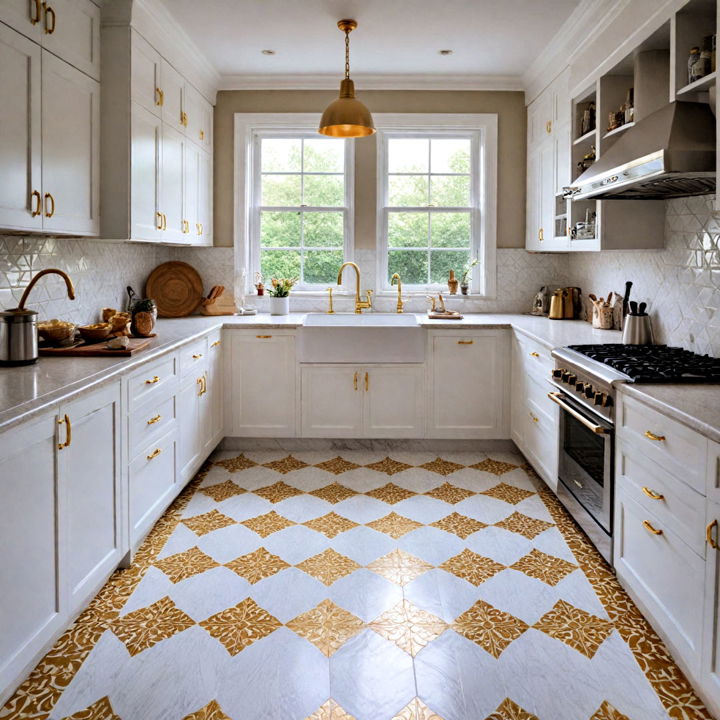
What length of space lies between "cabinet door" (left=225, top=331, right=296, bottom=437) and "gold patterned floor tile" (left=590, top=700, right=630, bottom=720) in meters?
2.88

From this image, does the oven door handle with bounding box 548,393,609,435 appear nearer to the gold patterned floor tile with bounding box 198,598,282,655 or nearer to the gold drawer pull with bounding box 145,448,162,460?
the gold patterned floor tile with bounding box 198,598,282,655

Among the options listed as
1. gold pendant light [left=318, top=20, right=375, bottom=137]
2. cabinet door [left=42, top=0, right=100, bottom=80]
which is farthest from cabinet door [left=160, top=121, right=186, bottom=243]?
gold pendant light [left=318, top=20, right=375, bottom=137]

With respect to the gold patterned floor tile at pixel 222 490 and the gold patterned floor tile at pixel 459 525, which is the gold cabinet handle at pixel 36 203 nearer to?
the gold patterned floor tile at pixel 222 490

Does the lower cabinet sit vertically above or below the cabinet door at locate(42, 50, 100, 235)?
below

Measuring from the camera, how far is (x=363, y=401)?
4445mm

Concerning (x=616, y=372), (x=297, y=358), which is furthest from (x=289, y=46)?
(x=616, y=372)

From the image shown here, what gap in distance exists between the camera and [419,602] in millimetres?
2465

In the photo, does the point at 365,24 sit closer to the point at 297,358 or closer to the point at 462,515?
the point at 297,358

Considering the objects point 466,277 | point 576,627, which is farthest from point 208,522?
point 466,277

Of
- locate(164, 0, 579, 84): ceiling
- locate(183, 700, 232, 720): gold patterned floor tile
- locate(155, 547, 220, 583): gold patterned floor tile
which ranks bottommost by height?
locate(183, 700, 232, 720): gold patterned floor tile

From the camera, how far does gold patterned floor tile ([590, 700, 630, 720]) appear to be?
1827mm

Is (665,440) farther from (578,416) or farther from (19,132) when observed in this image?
(19,132)

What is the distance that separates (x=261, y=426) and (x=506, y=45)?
9.67 ft

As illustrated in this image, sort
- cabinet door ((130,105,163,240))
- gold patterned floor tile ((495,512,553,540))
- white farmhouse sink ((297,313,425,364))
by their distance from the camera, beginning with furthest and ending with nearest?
white farmhouse sink ((297,313,425,364)) < cabinet door ((130,105,163,240)) < gold patterned floor tile ((495,512,553,540))
